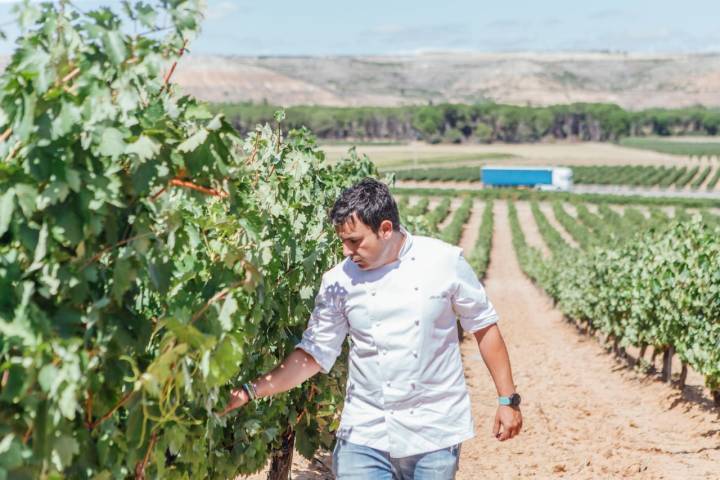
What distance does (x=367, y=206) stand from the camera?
3373 millimetres

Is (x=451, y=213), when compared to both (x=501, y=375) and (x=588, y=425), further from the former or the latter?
(x=501, y=375)

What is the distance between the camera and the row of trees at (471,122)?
154 m

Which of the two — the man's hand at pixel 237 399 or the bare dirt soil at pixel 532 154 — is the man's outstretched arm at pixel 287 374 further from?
the bare dirt soil at pixel 532 154

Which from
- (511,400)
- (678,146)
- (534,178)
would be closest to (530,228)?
(534,178)

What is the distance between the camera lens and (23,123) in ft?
7.02

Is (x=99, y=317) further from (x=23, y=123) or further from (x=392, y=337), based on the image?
(x=392, y=337)

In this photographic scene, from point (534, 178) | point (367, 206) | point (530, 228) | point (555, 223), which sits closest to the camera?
point (367, 206)

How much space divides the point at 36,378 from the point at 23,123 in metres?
0.61

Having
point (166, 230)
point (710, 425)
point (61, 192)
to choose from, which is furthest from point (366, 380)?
point (710, 425)

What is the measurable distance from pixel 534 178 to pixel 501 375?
241 ft

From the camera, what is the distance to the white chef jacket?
3.44 meters

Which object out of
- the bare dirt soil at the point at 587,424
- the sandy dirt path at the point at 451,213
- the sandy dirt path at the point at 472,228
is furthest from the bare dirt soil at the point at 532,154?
the bare dirt soil at the point at 587,424

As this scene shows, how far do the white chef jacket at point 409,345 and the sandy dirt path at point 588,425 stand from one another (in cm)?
396

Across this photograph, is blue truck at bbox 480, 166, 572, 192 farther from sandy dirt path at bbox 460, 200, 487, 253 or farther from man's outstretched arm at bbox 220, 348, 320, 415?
man's outstretched arm at bbox 220, 348, 320, 415
